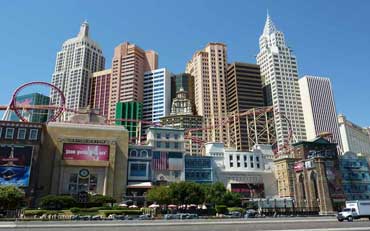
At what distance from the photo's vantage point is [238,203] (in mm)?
69688

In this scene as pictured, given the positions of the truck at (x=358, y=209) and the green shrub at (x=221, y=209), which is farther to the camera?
the green shrub at (x=221, y=209)

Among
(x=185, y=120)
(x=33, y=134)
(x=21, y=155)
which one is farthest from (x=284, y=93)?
(x=21, y=155)

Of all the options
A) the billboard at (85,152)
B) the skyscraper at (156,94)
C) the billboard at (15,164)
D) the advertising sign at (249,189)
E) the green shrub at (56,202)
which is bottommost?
the green shrub at (56,202)

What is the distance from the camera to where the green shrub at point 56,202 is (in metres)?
62.2

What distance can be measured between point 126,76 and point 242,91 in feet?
228

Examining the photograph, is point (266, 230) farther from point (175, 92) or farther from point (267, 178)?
point (175, 92)

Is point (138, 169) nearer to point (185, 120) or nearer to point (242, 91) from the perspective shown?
point (185, 120)

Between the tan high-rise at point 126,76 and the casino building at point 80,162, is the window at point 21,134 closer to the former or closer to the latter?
the casino building at point 80,162

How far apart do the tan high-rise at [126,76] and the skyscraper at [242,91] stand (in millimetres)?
54805

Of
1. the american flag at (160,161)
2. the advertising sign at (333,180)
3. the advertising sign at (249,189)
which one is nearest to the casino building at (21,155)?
the american flag at (160,161)

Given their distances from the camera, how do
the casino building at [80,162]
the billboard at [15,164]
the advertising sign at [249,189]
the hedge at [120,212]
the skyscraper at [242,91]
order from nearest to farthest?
the hedge at [120,212], the billboard at [15,164], the casino building at [80,162], the advertising sign at [249,189], the skyscraper at [242,91]

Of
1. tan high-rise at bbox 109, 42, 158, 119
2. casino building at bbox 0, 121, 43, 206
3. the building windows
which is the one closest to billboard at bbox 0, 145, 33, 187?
casino building at bbox 0, 121, 43, 206

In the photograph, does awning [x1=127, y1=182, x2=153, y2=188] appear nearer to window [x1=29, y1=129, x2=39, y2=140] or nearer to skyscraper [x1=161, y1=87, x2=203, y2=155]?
window [x1=29, y1=129, x2=39, y2=140]

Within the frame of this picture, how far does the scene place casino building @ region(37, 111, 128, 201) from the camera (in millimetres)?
78250
